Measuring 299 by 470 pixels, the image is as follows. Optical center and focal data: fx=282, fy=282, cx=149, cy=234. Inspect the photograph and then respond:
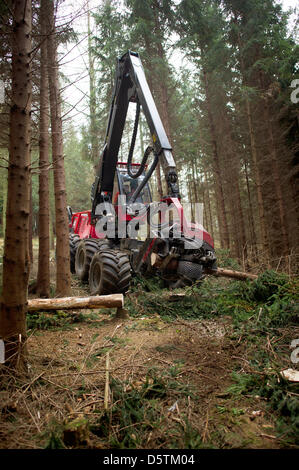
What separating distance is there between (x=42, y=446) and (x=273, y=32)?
13984 mm

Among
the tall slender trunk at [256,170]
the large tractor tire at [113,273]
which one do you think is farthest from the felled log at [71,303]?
the tall slender trunk at [256,170]

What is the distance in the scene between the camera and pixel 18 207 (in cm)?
297

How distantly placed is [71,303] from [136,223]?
3.00 meters

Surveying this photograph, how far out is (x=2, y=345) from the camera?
2816 millimetres

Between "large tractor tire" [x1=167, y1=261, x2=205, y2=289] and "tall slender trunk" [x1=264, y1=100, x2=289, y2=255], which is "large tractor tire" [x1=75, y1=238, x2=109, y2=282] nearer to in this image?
"large tractor tire" [x1=167, y1=261, x2=205, y2=289]

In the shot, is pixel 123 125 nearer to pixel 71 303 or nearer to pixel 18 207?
pixel 71 303

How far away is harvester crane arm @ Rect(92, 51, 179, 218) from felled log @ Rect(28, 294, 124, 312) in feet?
6.81

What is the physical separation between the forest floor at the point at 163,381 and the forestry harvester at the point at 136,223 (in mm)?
933

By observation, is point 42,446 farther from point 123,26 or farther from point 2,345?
point 123,26

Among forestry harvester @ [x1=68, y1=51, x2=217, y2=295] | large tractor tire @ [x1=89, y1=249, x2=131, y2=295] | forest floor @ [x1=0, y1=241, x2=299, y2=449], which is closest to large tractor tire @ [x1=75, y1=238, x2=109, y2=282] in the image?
forestry harvester @ [x1=68, y1=51, x2=217, y2=295]

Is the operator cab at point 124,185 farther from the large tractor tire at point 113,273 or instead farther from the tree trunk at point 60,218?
the large tractor tire at point 113,273

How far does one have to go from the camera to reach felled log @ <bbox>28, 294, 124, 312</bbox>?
14.8ft

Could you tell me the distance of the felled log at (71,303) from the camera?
451 cm

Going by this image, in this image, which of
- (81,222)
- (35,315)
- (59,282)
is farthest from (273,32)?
(35,315)
